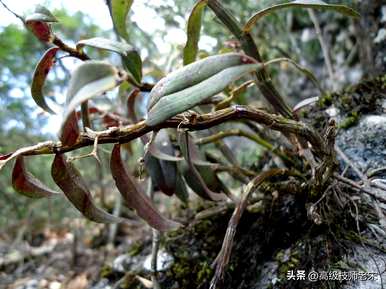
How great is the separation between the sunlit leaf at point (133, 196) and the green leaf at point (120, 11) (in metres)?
0.29

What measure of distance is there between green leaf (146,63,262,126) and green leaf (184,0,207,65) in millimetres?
241

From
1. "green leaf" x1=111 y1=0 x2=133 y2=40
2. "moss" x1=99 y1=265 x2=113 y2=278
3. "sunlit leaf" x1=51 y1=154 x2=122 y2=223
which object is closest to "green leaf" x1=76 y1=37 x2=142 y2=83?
"green leaf" x1=111 y1=0 x2=133 y2=40

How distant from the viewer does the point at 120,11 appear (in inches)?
29.0

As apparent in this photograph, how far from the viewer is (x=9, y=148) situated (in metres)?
1.95

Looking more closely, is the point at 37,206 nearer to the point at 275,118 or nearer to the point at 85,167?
the point at 85,167

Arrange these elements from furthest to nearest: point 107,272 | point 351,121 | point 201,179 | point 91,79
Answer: point 107,272
point 351,121
point 201,179
point 91,79

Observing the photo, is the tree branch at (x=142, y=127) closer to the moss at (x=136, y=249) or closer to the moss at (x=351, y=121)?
the moss at (x=351, y=121)

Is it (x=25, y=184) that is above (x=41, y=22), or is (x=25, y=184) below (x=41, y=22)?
below

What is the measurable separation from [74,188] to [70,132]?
14cm

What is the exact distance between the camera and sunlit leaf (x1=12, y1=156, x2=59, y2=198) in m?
0.64

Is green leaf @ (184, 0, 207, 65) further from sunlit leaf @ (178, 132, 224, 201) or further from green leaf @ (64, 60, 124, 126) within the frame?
green leaf @ (64, 60, 124, 126)

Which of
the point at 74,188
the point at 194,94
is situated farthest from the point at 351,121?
the point at 74,188

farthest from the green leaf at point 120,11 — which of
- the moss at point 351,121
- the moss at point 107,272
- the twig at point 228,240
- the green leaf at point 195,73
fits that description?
the moss at point 107,272

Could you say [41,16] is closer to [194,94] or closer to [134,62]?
[134,62]
